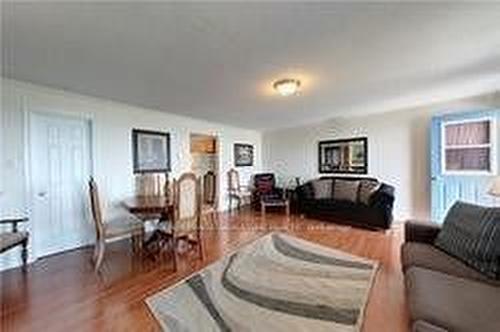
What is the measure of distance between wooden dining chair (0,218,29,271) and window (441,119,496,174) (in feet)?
20.3

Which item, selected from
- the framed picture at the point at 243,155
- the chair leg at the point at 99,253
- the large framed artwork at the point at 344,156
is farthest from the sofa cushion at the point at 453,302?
the framed picture at the point at 243,155

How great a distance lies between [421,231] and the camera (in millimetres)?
3012

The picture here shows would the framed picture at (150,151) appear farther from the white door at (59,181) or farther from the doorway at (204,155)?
the doorway at (204,155)

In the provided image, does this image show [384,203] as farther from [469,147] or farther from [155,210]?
[155,210]

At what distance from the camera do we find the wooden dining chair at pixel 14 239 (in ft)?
9.28

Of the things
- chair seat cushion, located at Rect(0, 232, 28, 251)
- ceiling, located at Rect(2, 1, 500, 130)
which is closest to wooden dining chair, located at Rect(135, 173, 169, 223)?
ceiling, located at Rect(2, 1, 500, 130)

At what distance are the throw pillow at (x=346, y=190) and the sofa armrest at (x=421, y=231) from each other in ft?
9.14

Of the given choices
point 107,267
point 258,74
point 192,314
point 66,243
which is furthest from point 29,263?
point 258,74

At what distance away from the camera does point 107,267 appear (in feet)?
11.4

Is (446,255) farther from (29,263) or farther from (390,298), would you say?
(29,263)

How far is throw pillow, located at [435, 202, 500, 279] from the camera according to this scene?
2.16 meters

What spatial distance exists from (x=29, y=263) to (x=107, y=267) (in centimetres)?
102

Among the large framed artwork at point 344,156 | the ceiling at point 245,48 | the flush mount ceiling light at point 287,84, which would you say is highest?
the ceiling at point 245,48

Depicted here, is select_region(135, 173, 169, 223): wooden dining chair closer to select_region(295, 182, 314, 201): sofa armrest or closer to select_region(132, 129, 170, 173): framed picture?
select_region(132, 129, 170, 173): framed picture
